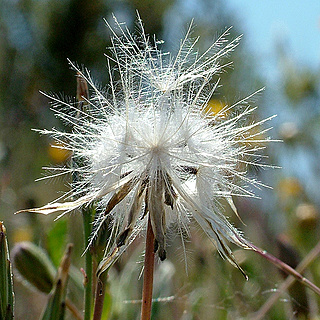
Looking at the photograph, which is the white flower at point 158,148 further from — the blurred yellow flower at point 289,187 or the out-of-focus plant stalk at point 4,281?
the blurred yellow flower at point 289,187

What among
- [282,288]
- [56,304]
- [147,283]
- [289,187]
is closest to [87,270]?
[56,304]

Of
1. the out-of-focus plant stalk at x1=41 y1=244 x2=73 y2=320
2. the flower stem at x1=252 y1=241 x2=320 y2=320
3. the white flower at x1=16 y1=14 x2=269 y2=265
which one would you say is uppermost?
the white flower at x1=16 y1=14 x2=269 y2=265

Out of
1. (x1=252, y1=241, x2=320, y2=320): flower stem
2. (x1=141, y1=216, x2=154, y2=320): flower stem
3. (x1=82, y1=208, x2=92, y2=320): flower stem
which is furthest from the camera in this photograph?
(x1=252, y1=241, x2=320, y2=320): flower stem

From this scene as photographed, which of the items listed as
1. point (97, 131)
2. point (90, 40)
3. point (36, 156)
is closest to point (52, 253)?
point (97, 131)

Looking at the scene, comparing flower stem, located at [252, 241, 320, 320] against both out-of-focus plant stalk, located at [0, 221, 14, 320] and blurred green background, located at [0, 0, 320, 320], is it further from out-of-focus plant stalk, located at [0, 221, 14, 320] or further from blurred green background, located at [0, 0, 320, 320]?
out-of-focus plant stalk, located at [0, 221, 14, 320]

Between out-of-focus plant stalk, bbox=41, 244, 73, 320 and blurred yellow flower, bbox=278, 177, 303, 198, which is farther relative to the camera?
blurred yellow flower, bbox=278, 177, 303, 198

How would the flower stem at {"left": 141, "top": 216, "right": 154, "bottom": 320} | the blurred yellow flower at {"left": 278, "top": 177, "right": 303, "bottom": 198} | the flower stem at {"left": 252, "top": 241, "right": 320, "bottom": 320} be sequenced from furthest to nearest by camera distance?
1. the blurred yellow flower at {"left": 278, "top": 177, "right": 303, "bottom": 198}
2. the flower stem at {"left": 252, "top": 241, "right": 320, "bottom": 320}
3. the flower stem at {"left": 141, "top": 216, "right": 154, "bottom": 320}

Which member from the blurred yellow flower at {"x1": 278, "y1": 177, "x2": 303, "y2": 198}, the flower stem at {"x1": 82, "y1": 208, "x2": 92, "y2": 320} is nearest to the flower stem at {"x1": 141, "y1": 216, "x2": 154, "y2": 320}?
the flower stem at {"x1": 82, "y1": 208, "x2": 92, "y2": 320}
